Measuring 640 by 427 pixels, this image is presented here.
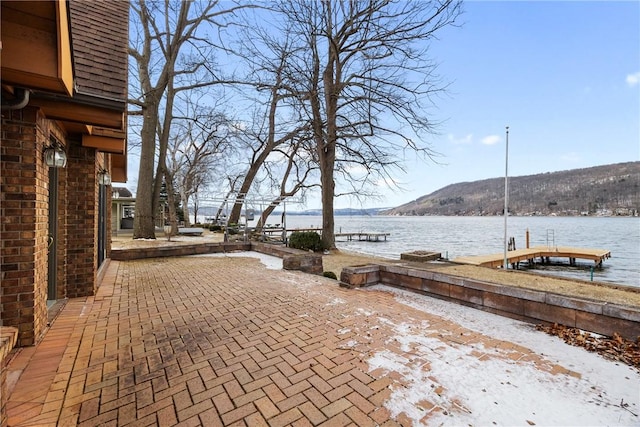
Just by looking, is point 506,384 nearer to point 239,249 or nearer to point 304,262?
point 304,262

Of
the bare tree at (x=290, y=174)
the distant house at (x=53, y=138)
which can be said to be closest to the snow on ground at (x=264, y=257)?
the distant house at (x=53, y=138)

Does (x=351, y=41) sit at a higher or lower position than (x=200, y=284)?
higher

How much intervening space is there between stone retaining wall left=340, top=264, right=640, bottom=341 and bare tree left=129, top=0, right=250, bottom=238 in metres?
11.9

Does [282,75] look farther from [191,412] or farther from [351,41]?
[191,412]

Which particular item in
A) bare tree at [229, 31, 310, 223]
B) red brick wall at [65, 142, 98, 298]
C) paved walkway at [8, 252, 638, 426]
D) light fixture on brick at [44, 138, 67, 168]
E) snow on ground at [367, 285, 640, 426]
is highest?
bare tree at [229, 31, 310, 223]

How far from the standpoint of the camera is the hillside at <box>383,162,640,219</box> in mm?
69375

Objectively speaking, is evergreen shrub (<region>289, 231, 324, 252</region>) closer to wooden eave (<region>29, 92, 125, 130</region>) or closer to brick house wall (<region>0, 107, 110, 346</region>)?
wooden eave (<region>29, 92, 125, 130</region>)

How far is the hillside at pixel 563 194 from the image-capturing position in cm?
6938

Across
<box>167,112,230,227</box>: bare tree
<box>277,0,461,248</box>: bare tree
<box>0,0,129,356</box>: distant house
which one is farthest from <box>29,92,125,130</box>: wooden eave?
<box>167,112,230,227</box>: bare tree

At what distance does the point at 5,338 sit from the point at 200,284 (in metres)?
3.76

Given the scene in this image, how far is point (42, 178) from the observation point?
3.09 meters

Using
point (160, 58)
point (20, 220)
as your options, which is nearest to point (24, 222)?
point (20, 220)

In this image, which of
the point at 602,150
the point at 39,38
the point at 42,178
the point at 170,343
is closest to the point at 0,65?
the point at 39,38

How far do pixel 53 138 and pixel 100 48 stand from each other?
142cm
